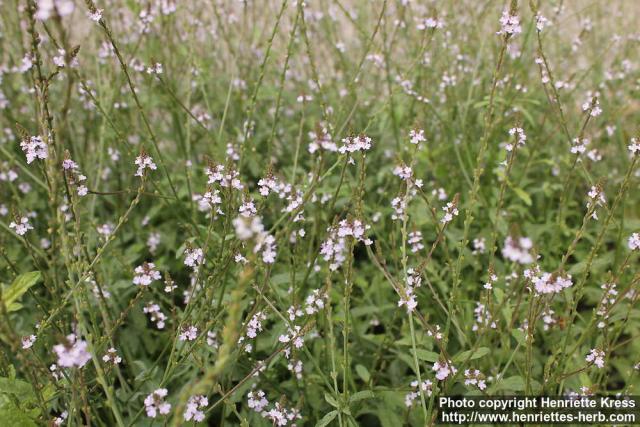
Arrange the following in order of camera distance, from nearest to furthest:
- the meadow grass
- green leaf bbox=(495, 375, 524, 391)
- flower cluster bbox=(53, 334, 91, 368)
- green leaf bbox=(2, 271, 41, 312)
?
flower cluster bbox=(53, 334, 91, 368)
green leaf bbox=(2, 271, 41, 312)
the meadow grass
green leaf bbox=(495, 375, 524, 391)

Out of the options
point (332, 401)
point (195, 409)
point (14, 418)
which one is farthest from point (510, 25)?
point (14, 418)

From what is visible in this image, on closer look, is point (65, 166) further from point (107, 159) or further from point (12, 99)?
point (12, 99)

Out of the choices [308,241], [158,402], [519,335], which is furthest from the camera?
[308,241]

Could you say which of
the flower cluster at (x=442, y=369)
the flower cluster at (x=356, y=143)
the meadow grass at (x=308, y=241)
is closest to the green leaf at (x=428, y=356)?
the meadow grass at (x=308, y=241)

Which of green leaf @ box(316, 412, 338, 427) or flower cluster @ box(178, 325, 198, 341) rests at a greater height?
flower cluster @ box(178, 325, 198, 341)

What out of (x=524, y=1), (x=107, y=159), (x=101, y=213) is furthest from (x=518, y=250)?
(x=524, y=1)

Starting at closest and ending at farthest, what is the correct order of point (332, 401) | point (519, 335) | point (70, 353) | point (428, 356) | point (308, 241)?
point (70, 353)
point (332, 401)
point (428, 356)
point (519, 335)
point (308, 241)

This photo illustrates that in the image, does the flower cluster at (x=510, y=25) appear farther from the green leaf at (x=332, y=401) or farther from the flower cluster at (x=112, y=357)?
the flower cluster at (x=112, y=357)

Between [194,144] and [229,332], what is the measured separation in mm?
2923

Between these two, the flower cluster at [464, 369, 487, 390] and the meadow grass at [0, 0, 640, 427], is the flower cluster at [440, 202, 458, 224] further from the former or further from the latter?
the flower cluster at [464, 369, 487, 390]

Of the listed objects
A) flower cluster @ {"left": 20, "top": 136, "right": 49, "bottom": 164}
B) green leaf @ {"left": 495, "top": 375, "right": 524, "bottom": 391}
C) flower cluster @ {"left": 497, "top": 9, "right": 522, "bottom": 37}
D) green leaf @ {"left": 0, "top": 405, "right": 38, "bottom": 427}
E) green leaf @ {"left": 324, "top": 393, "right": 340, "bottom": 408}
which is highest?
flower cluster @ {"left": 497, "top": 9, "right": 522, "bottom": 37}

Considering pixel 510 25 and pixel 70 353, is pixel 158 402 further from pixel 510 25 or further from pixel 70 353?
pixel 510 25

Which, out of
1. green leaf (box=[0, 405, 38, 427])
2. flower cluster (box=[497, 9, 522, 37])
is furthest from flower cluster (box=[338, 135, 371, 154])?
green leaf (box=[0, 405, 38, 427])

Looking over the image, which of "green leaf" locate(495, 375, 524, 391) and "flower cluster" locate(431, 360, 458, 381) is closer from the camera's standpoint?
"flower cluster" locate(431, 360, 458, 381)
